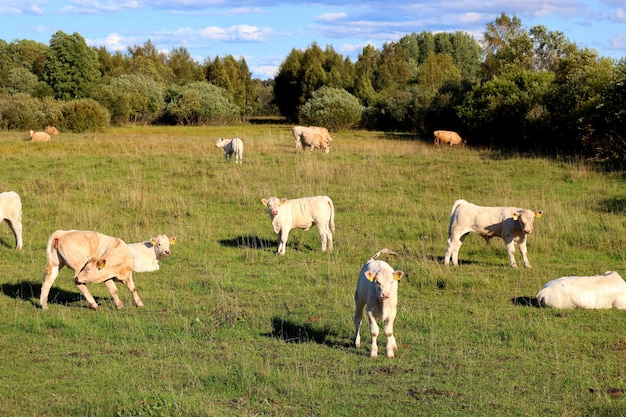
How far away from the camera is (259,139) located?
41.5 metres

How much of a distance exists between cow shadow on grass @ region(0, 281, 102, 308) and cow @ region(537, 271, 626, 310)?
24.7 feet

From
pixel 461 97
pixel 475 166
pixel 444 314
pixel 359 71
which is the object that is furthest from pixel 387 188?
pixel 359 71

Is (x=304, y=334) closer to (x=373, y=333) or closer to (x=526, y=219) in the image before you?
(x=373, y=333)

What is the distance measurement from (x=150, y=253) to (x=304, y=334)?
520cm

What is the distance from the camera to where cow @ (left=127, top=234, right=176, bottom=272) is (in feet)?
46.7

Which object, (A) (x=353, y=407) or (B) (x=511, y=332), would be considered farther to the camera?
(B) (x=511, y=332)

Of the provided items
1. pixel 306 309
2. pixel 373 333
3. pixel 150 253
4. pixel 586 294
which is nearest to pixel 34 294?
pixel 150 253

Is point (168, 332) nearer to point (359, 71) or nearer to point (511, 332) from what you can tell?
point (511, 332)

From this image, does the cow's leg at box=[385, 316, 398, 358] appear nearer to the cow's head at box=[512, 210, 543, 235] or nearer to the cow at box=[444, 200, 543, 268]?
the cow at box=[444, 200, 543, 268]

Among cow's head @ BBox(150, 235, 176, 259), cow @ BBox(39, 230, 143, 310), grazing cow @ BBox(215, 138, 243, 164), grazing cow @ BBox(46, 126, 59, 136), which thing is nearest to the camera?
cow @ BBox(39, 230, 143, 310)

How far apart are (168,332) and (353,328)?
2646mm

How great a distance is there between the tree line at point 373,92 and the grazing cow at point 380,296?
2314cm

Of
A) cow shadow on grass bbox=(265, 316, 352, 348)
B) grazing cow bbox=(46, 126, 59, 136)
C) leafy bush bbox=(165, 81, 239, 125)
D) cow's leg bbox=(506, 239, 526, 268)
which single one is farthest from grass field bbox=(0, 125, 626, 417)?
leafy bush bbox=(165, 81, 239, 125)

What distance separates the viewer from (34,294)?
1282 cm
